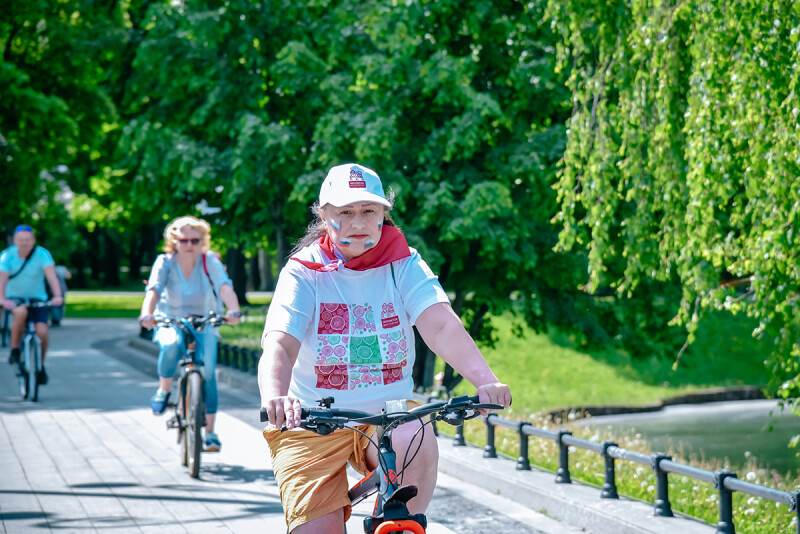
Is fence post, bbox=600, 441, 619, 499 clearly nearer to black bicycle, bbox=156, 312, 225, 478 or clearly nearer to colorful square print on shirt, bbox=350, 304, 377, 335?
black bicycle, bbox=156, 312, 225, 478

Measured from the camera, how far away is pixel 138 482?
7.52 m

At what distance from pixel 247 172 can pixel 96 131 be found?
450 inches

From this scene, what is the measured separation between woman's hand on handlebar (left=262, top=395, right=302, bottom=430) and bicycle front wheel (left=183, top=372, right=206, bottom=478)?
4611mm

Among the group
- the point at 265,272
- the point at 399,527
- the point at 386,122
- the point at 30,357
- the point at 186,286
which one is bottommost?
the point at 30,357

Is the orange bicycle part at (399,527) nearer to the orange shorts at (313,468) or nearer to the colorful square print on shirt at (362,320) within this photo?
the orange shorts at (313,468)

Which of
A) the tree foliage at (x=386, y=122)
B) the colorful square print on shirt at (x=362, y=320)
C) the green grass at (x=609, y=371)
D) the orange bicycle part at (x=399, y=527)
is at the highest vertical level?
the tree foliage at (x=386, y=122)

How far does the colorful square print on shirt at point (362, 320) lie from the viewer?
3678 millimetres

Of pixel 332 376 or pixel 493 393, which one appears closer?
pixel 493 393

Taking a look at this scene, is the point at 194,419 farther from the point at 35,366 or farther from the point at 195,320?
the point at 35,366

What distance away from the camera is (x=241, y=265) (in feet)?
104

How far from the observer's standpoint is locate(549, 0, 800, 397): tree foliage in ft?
22.0

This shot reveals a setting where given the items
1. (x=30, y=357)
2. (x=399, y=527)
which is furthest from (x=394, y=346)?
(x=30, y=357)

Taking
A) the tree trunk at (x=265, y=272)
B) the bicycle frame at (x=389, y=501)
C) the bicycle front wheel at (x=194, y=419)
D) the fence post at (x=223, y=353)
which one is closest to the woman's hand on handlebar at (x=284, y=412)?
the bicycle frame at (x=389, y=501)

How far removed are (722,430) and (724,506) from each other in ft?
55.0
